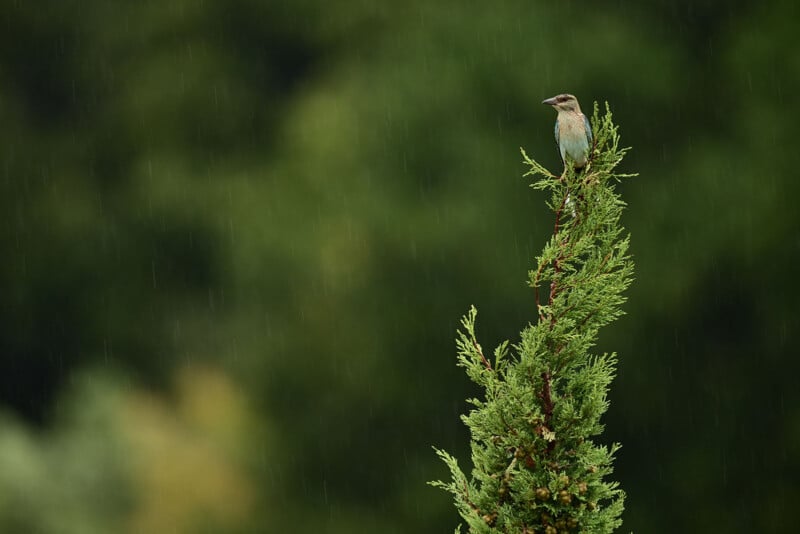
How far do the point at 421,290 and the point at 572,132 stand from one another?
5789mm

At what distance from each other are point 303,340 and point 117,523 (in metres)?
2.24

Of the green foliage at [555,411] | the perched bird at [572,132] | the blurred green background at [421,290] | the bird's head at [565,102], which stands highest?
the blurred green background at [421,290]

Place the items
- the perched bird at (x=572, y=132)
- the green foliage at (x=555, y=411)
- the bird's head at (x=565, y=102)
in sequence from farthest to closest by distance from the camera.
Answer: the bird's head at (x=565, y=102) → the perched bird at (x=572, y=132) → the green foliage at (x=555, y=411)

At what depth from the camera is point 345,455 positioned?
1027 centimetres

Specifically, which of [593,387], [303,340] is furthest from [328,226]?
[593,387]

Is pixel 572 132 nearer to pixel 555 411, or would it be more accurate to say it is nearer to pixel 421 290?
pixel 555 411

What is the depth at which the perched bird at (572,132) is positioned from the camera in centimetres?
355

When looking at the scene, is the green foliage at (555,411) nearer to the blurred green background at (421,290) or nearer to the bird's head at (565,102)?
the bird's head at (565,102)

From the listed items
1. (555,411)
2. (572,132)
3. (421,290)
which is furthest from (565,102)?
(421,290)

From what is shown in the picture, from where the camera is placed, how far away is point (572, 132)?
12.5 ft

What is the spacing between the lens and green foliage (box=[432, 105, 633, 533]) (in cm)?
279

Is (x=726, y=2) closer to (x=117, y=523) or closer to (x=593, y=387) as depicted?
(x=117, y=523)

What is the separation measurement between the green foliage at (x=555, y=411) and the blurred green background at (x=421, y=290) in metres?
6.00

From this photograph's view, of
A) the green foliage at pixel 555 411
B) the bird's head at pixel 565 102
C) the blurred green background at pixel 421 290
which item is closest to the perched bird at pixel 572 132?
the bird's head at pixel 565 102
